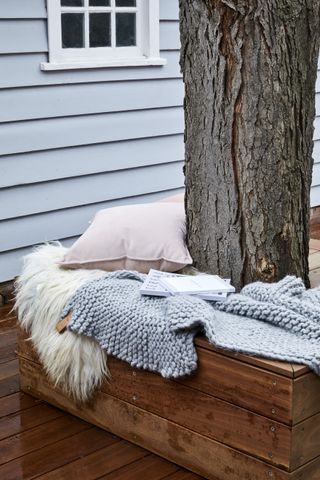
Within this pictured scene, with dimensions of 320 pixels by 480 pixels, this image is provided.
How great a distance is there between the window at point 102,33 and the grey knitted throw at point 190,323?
1813mm

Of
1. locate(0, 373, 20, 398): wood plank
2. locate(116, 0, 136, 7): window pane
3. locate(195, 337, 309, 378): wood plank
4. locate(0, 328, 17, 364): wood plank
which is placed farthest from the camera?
locate(116, 0, 136, 7): window pane

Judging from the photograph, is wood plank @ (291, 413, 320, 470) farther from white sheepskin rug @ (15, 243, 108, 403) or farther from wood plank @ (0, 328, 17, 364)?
wood plank @ (0, 328, 17, 364)

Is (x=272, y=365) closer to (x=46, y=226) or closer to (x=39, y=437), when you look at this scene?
(x=39, y=437)

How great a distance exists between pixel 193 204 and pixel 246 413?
3.06 feet

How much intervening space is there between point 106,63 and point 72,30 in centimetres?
25

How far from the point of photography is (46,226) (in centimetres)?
449

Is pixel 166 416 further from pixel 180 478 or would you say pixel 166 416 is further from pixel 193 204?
pixel 193 204

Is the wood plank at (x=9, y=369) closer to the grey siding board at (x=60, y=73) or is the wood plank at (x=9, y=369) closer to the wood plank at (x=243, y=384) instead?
the wood plank at (x=243, y=384)

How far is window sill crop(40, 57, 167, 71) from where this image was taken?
170 inches

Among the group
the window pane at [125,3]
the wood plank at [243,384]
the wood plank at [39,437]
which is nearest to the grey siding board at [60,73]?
the window pane at [125,3]

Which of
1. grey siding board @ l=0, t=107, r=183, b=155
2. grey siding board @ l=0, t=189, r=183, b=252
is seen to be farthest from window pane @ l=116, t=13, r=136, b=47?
grey siding board @ l=0, t=189, r=183, b=252

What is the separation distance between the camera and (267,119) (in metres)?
2.97

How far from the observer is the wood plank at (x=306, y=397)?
241 centimetres

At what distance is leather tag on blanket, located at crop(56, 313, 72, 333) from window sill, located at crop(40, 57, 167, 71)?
68.2 inches
